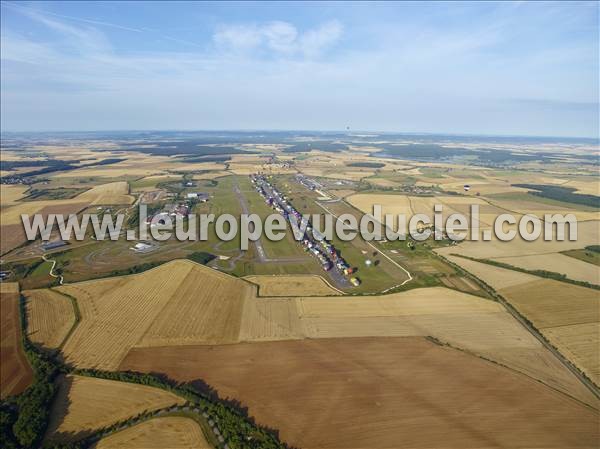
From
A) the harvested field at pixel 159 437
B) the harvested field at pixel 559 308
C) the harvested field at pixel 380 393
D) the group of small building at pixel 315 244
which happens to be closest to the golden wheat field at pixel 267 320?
the harvested field at pixel 380 393

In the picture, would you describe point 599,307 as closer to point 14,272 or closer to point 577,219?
point 577,219

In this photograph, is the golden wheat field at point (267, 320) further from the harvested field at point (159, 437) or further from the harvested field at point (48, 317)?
the harvested field at point (159, 437)

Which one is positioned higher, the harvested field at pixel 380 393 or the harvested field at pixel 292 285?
the harvested field at pixel 292 285

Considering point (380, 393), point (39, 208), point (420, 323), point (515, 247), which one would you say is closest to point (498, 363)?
point (420, 323)

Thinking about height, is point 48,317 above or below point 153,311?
below

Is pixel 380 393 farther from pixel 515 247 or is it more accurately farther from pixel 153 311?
pixel 515 247

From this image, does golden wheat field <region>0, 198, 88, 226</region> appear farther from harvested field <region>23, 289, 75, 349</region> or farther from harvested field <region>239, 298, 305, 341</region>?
harvested field <region>239, 298, 305, 341</region>

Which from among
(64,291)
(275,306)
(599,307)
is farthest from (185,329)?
(599,307)
